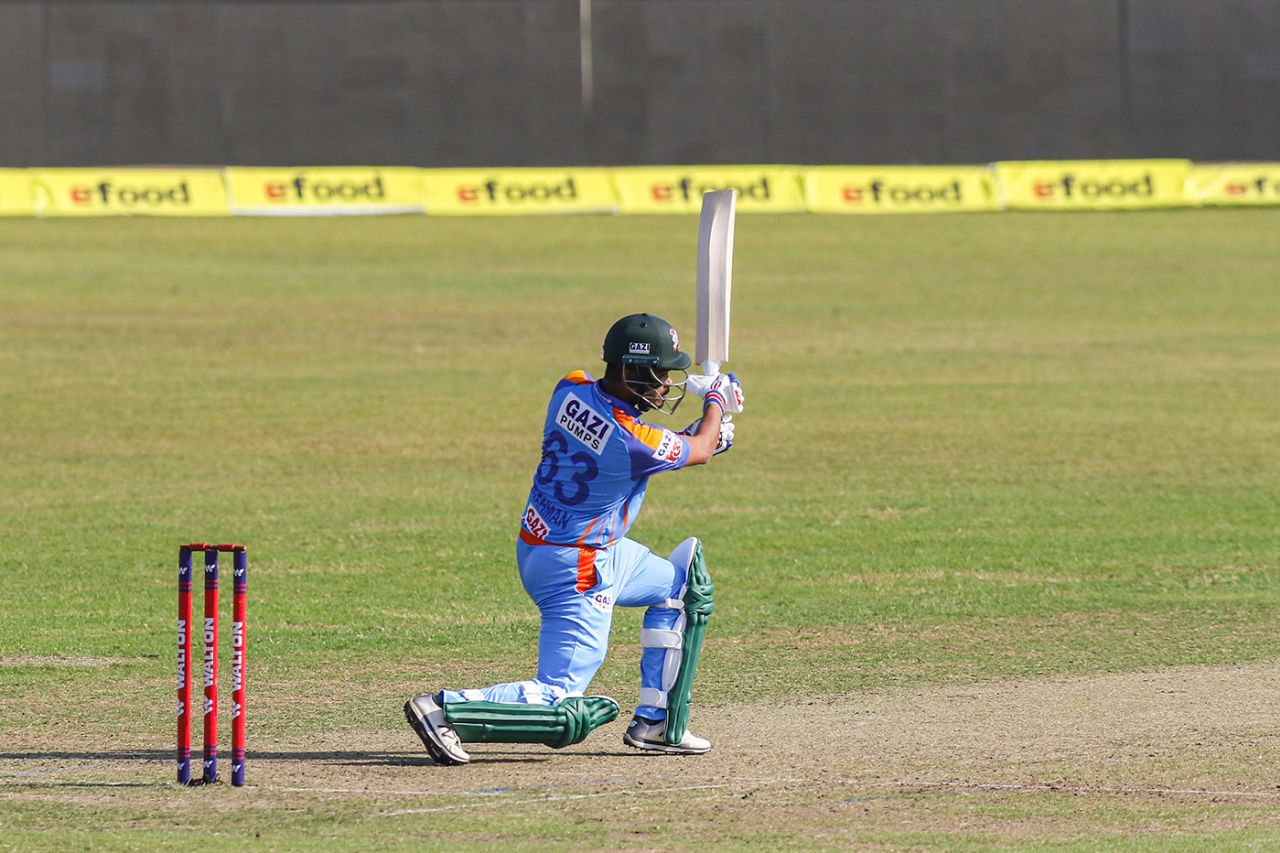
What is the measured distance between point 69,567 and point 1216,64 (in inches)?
1578

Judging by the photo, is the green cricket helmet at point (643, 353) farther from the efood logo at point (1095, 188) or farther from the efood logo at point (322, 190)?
the efood logo at point (1095, 188)

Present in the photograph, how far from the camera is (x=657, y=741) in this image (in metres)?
9.48

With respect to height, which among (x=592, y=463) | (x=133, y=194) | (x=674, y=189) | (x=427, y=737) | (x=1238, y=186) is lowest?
(x=427, y=737)

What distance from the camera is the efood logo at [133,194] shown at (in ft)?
134

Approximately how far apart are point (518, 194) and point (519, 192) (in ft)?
0.28

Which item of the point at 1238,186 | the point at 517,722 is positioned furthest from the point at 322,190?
the point at 517,722

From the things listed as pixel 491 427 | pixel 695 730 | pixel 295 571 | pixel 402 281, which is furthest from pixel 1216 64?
pixel 695 730

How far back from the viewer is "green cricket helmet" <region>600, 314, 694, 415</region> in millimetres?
9078

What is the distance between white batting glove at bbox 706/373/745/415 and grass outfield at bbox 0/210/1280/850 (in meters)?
1.81

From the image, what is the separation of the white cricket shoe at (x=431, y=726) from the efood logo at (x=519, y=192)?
33.9m

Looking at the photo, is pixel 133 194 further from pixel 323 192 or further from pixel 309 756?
Result: pixel 309 756

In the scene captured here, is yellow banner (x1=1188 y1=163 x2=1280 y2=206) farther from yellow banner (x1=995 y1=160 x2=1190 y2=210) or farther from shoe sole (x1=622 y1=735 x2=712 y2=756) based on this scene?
shoe sole (x1=622 y1=735 x2=712 y2=756)

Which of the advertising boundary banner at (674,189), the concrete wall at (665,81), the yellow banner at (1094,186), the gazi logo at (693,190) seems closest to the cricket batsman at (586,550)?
the advertising boundary banner at (674,189)

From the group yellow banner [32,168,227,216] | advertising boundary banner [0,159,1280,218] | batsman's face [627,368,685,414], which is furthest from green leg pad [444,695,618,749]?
yellow banner [32,168,227,216]
